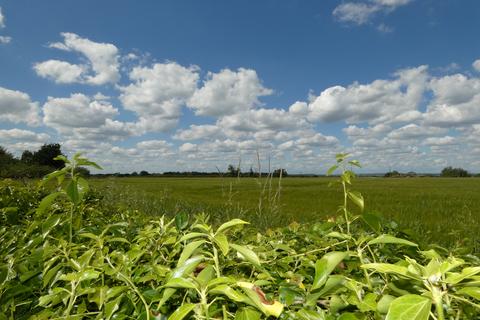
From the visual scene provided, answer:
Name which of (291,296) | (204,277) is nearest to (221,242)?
(204,277)

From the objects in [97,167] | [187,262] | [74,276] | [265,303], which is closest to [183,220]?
[97,167]

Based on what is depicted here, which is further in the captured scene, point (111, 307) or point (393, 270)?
point (111, 307)

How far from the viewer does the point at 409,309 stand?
0.54 m

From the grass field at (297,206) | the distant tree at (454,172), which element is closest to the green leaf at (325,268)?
the grass field at (297,206)

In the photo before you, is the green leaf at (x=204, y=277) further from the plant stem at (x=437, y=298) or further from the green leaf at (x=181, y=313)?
the plant stem at (x=437, y=298)

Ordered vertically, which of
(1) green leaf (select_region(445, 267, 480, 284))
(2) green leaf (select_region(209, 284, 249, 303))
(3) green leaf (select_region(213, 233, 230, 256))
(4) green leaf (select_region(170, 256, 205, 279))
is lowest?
(2) green leaf (select_region(209, 284, 249, 303))

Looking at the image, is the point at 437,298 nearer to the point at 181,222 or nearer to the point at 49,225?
the point at 181,222

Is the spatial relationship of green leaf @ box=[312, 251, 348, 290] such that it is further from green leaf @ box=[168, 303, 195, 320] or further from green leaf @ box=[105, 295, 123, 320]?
green leaf @ box=[105, 295, 123, 320]

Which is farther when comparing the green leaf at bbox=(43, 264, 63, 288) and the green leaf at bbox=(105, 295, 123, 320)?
the green leaf at bbox=(43, 264, 63, 288)

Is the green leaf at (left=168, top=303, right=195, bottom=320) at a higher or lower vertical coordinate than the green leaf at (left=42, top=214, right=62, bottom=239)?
lower

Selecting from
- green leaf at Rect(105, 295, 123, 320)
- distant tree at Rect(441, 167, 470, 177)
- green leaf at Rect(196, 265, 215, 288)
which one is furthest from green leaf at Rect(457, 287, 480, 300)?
distant tree at Rect(441, 167, 470, 177)

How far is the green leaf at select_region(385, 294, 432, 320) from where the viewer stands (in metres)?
0.54

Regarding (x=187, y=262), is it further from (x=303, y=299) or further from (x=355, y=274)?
(x=355, y=274)

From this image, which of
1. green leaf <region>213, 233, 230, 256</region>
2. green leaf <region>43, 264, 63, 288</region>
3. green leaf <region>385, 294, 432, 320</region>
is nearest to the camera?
green leaf <region>385, 294, 432, 320</region>
